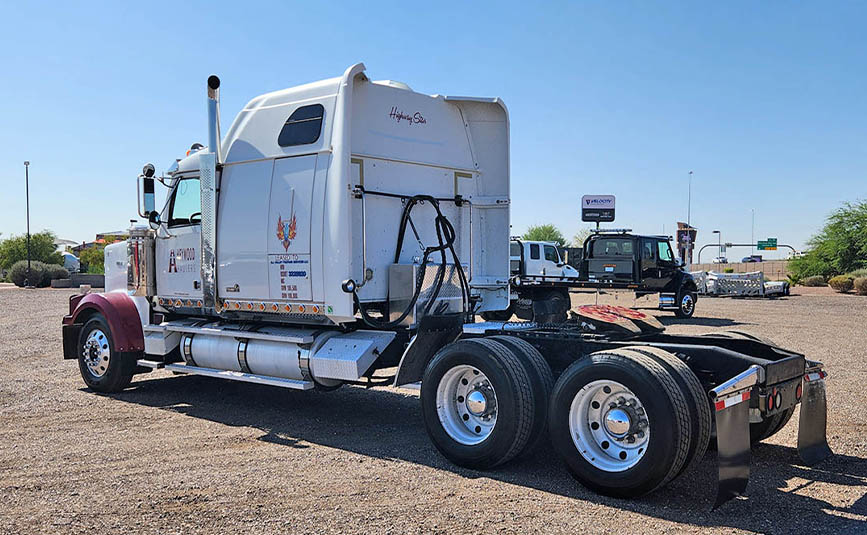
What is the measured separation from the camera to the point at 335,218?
298 inches

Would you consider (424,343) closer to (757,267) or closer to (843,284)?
(843,284)

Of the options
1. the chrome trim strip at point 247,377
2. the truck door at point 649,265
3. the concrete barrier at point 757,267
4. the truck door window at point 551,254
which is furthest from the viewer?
the concrete barrier at point 757,267

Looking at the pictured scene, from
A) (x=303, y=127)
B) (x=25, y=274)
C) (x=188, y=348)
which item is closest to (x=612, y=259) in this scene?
(x=188, y=348)

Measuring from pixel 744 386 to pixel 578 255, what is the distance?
104 ft

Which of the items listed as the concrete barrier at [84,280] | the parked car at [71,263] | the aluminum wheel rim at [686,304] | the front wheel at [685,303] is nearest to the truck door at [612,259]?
the front wheel at [685,303]

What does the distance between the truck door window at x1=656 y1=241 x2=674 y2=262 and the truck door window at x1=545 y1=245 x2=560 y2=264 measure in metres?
5.98

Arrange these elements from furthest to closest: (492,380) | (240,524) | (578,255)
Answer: (578,255) < (492,380) < (240,524)

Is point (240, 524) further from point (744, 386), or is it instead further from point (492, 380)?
point (744, 386)

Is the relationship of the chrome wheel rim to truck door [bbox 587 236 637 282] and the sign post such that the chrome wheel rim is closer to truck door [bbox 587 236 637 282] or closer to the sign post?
truck door [bbox 587 236 637 282]

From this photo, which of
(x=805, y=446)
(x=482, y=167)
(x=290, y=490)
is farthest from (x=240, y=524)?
(x=482, y=167)

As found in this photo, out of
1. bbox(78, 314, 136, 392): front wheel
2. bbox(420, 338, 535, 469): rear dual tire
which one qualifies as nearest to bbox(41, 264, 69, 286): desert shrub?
bbox(78, 314, 136, 392): front wheel

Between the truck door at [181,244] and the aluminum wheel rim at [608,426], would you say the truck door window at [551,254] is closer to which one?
the truck door at [181,244]

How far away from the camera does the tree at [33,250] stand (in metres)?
53.6

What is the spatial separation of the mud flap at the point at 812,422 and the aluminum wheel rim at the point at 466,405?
2467 millimetres
